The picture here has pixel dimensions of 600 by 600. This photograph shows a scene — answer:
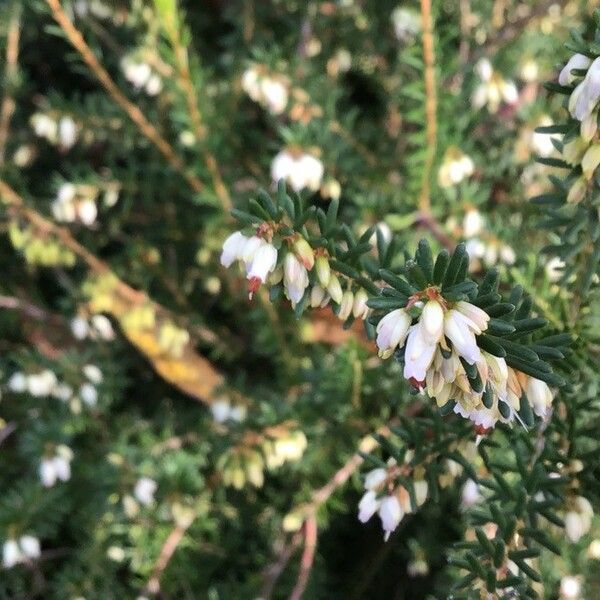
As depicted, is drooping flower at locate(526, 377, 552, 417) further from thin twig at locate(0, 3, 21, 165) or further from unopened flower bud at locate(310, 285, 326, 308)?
thin twig at locate(0, 3, 21, 165)

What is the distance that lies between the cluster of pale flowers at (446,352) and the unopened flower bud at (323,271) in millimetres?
159

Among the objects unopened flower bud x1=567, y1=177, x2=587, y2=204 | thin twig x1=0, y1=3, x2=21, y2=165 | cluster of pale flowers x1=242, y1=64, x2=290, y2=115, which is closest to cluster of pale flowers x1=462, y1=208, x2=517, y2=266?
cluster of pale flowers x1=242, y1=64, x2=290, y2=115

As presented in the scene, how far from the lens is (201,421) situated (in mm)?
1995

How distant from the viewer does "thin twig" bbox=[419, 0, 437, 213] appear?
4.78 feet

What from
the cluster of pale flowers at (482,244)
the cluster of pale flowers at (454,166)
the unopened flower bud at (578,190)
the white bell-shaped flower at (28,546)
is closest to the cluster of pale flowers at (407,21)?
the cluster of pale flowers at (454,166)

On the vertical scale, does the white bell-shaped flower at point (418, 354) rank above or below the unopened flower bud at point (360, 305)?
above

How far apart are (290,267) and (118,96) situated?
1.10 meters

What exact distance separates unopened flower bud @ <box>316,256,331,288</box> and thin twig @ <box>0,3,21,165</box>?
4.42 feet

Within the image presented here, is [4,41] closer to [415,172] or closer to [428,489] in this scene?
[415,172]

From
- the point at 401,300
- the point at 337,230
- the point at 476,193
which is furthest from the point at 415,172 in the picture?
the point at 401,300

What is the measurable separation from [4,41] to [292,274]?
5.12 ft

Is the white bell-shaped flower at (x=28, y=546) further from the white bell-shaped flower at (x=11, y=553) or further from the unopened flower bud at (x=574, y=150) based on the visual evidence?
the unopened flower bud at (x=574, y=150)

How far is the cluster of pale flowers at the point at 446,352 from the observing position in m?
0.68

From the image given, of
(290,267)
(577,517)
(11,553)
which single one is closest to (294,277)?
(290,267)
